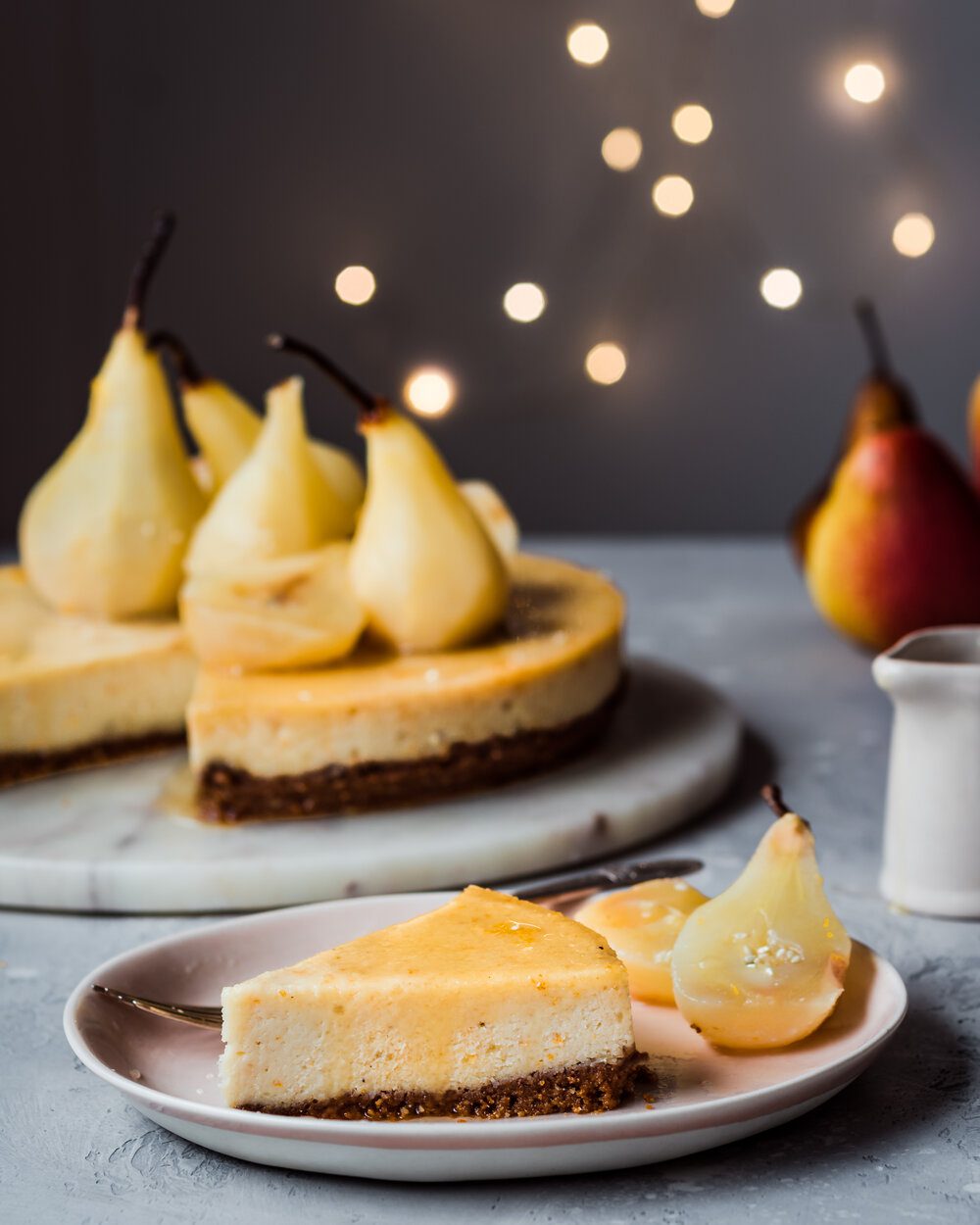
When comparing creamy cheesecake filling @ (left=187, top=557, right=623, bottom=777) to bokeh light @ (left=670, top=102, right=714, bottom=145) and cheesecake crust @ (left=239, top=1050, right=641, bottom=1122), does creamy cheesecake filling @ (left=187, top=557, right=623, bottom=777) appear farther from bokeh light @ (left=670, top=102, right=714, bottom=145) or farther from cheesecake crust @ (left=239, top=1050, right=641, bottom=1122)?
bokeh light @ (left=670, top=102, right=714, bottom=145)

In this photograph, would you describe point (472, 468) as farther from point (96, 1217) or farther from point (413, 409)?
point (96, 1217)

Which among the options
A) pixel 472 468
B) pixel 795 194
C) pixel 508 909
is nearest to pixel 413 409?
pixel 472 468

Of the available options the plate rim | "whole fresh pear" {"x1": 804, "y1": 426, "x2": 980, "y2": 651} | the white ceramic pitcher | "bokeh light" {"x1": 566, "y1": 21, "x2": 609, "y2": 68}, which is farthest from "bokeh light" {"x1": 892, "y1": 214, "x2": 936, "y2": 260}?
the plate rim

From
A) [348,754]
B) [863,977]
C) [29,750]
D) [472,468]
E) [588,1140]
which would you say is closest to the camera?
[588,1140]

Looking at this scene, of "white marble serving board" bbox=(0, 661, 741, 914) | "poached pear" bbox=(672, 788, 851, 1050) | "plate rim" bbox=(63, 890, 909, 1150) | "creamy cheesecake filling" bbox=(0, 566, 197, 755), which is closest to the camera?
"plate rim" bbox=(63, 890, 909, 1150)

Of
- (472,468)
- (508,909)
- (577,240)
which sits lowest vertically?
(472,468)

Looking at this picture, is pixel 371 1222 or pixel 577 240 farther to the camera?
pixel 577 240
